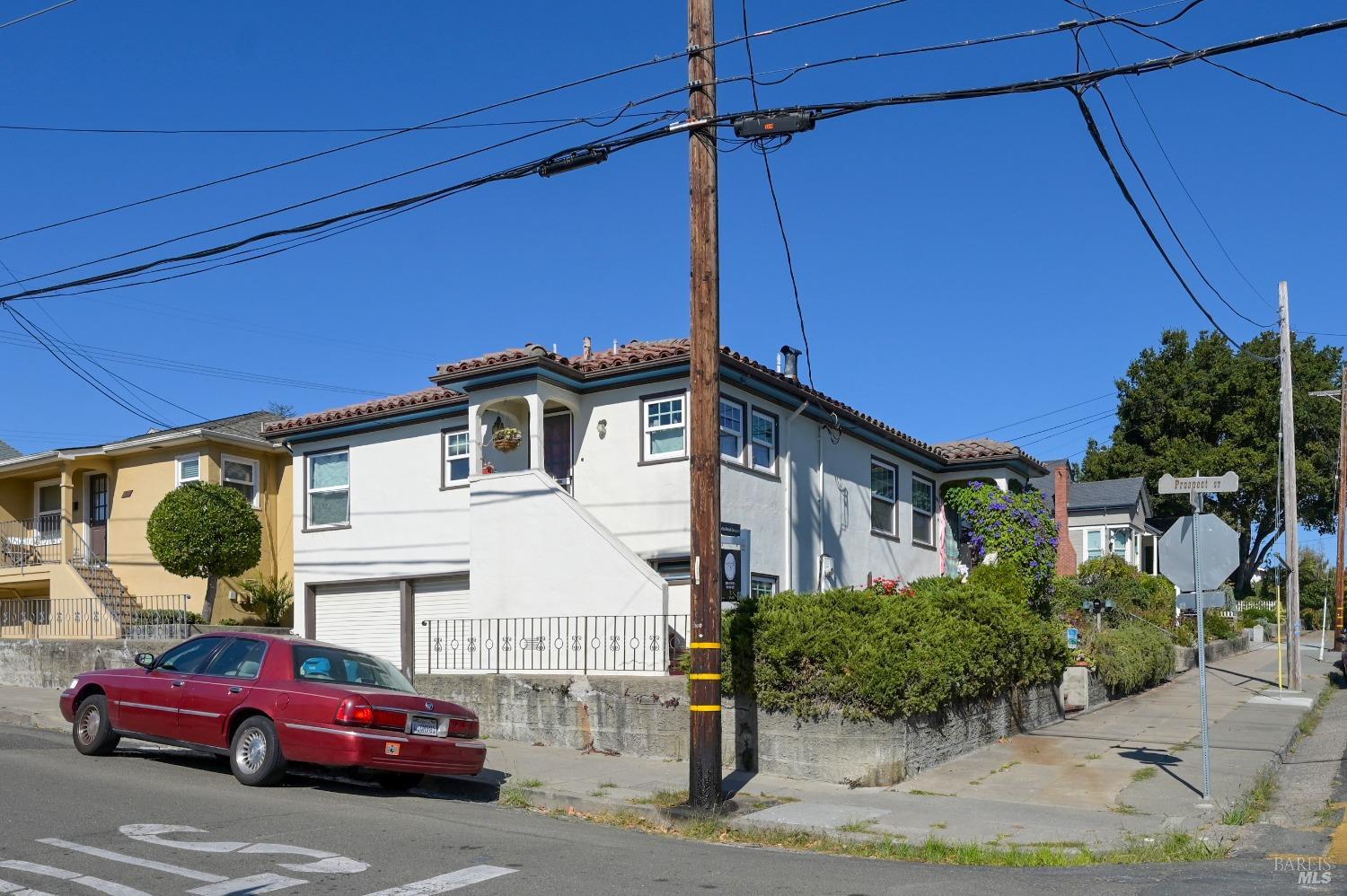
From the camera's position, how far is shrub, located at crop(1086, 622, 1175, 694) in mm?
19703

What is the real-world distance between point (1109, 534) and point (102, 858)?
46.7 m

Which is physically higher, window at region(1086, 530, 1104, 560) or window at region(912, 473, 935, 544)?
window at region(912, 473, 935, 544)

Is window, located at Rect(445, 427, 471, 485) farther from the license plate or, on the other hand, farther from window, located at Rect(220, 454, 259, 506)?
the license plate

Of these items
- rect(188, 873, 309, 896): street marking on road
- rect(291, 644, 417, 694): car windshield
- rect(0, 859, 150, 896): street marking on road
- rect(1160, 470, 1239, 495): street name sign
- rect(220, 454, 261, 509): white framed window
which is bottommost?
rect(188, 873, 309, 896): street marking on road

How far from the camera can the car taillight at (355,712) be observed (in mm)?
10672

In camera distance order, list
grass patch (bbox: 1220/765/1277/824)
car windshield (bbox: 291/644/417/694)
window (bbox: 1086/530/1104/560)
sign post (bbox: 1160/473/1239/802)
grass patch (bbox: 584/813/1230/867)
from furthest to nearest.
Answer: window (bbox: 1086/530/1104/560) → sign post (bbox: 1160/473/1239/802) → car windshield (bbox: 291/644/417/694) → grass patch (bbox: 1220/765/1277/824) → grass patch (bbox: 584/813/1230/867)

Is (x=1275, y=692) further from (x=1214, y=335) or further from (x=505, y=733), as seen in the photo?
(x=1214, y=335)

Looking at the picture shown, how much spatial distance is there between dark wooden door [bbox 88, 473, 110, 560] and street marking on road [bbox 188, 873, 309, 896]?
21.6 meters

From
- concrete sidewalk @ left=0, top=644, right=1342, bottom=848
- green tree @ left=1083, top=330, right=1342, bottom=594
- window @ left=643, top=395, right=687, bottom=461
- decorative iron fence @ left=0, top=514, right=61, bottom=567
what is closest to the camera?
concrete sidewalk @ left=0, top=644, right=1342, bottom=848

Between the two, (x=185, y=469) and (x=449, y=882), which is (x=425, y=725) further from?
(x=185, y=469)

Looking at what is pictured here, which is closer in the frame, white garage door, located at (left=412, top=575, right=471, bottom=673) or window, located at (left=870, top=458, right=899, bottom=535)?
white garage door, located at (left=412, top=575, right=471, bottom=673)

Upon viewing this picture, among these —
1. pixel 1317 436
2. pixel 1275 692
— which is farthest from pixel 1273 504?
pixel 1275 692

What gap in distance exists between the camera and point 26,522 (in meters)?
28.8

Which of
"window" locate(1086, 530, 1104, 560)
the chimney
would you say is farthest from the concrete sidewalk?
"window" locate(1086, 530, 1104, 560)
